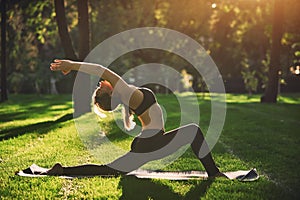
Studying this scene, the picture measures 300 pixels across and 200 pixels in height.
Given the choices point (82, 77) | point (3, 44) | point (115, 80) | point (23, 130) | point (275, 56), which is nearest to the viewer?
point (115, 80)

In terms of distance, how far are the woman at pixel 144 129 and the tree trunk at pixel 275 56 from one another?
19.0 metres

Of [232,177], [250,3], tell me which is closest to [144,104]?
[232,177]

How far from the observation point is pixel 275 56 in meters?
24.5

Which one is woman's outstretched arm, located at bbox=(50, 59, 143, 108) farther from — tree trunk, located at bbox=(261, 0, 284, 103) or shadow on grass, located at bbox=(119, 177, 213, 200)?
tree trunk, located at bbox=(261, 0, 284, 103)

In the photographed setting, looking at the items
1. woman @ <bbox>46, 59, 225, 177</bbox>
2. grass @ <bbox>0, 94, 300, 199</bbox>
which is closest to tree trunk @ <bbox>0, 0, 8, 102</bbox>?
grass @ <bbox>0, 94, 300, 199</bbox>

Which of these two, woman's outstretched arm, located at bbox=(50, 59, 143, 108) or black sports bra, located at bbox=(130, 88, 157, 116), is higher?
woman's outstretched arm, located at bbox=(50, 59, 143, 108)

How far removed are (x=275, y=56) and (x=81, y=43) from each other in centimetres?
1264

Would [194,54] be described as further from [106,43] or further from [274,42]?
[274,42]

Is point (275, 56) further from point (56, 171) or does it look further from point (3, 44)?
point (56, 171)

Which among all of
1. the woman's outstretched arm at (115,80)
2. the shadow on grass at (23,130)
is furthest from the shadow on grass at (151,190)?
the shadow on grass at (23,130)

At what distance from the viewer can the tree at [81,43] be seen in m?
16.8

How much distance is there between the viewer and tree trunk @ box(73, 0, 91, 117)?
16.8 meters

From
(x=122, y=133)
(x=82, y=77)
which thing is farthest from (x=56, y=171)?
(x=82, y=77)

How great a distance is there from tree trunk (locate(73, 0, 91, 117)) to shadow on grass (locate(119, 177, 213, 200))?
36.3 ft
